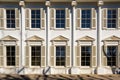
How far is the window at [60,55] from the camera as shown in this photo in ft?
62.9

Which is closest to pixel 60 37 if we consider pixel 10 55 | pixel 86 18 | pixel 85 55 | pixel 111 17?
pixel 85 55

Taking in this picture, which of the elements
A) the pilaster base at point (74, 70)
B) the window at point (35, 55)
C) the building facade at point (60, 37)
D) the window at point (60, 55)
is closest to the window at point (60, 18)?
the building facade at point (60, 37)

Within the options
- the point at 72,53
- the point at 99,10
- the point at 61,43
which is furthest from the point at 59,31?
the point at 99,10

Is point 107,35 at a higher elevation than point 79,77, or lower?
higher

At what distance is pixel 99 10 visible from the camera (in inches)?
742

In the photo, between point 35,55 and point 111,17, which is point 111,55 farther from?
point 35,55

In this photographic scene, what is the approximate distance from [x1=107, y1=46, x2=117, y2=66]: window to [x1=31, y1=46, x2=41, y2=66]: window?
20.3 ft

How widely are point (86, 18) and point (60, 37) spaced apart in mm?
2891

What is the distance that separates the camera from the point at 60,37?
19.0m

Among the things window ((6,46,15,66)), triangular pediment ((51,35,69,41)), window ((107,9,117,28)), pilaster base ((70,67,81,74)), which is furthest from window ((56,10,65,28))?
window ((6,46,15,66))

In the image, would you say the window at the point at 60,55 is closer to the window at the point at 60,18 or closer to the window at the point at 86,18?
the window at the point at 60,18

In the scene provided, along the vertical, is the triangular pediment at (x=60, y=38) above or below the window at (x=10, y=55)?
above

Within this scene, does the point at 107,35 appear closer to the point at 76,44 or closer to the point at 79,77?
the point at 76,44

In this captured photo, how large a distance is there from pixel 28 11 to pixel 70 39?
14.8ft
